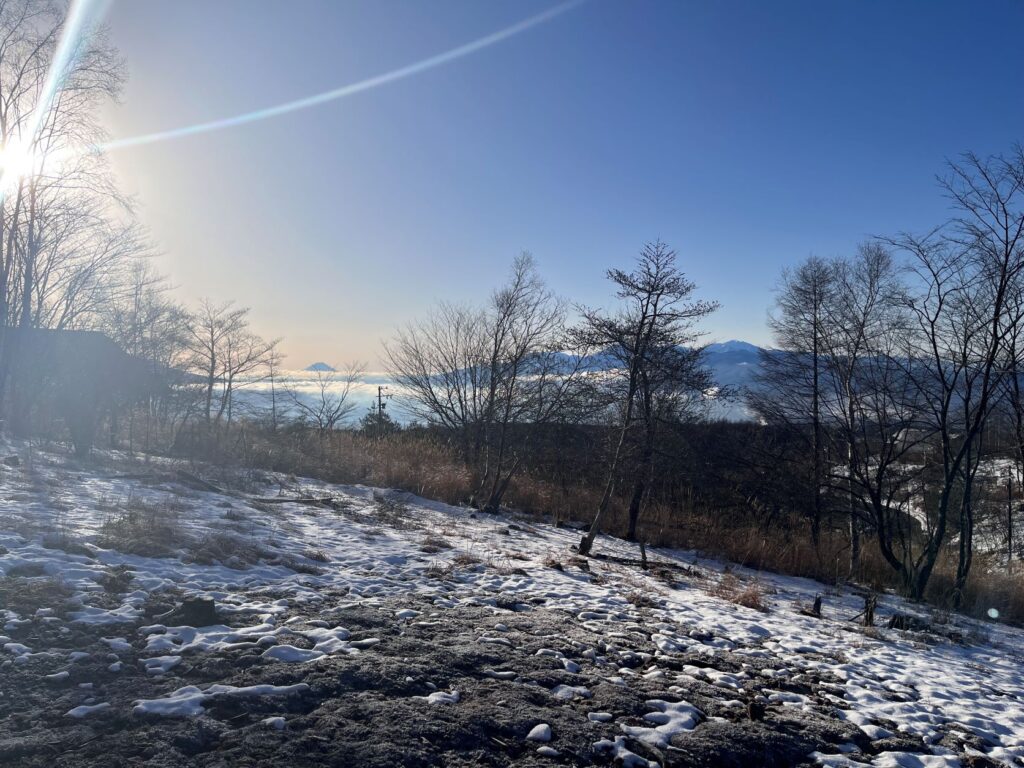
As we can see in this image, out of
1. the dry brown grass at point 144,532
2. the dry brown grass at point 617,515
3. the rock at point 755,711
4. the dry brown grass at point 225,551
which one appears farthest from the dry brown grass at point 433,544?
the rock at point 755,711

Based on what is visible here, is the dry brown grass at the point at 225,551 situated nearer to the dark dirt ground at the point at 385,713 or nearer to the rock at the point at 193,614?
the dark dirt ground at the point at 385,713

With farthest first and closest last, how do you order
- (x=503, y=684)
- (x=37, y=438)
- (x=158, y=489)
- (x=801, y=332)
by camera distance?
(x=801, y=332), (x=37, y=438), (x=158, y=489), (x=503, y=684)

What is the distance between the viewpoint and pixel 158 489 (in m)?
10.1

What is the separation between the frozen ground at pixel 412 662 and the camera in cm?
339

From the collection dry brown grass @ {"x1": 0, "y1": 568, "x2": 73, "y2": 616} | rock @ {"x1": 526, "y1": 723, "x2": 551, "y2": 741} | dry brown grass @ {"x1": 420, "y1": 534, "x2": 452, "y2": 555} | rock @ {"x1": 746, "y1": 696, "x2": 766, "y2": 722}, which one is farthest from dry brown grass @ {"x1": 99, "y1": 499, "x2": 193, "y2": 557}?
rock @ {"x1": 746, "y1": 696, "x2": 766, "y2": 722}

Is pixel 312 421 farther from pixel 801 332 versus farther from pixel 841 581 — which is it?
pixel 841 581

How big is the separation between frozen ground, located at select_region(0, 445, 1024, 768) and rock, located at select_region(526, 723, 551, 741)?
1 centimetres

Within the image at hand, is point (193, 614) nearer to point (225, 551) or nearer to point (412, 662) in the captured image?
point (412, 662)

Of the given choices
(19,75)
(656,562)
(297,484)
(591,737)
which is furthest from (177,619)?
(19,75)

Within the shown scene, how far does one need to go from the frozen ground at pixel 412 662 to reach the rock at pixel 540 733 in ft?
0.05

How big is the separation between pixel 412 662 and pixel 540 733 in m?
1.20

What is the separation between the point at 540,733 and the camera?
12.0 feet

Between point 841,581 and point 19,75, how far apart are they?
19.4m

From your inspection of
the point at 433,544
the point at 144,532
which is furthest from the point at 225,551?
the point at 433,544
